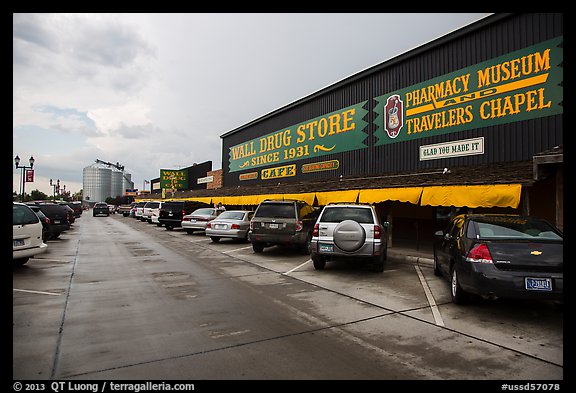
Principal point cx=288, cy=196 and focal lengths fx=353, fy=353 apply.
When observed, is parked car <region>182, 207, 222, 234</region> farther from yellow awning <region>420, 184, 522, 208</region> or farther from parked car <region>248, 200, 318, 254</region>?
yellow awning <region>420, 184, 522, 208</region>

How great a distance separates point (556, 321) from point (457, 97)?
1067 cm

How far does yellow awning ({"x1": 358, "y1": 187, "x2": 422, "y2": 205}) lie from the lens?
12.6m

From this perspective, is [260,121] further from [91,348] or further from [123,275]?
[91,348]

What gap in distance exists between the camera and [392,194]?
13352 mm

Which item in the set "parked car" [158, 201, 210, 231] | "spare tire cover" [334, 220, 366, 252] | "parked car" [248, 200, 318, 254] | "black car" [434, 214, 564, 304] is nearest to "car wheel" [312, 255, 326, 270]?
"spare tire cover" [334, 220, 366, 252]

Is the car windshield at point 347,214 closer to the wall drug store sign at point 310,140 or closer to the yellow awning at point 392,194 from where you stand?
the yellow awning at point 392,194

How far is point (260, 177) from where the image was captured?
91.9 ft

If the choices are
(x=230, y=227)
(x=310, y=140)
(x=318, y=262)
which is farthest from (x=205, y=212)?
(x=318, y=262)

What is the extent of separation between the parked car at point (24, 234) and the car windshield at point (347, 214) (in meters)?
7.41

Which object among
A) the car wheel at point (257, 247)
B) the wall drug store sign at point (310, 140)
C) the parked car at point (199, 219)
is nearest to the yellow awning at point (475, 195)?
the car wheel at point (257, 247)

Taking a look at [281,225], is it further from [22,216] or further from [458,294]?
[22,216]

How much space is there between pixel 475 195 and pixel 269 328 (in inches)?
337
